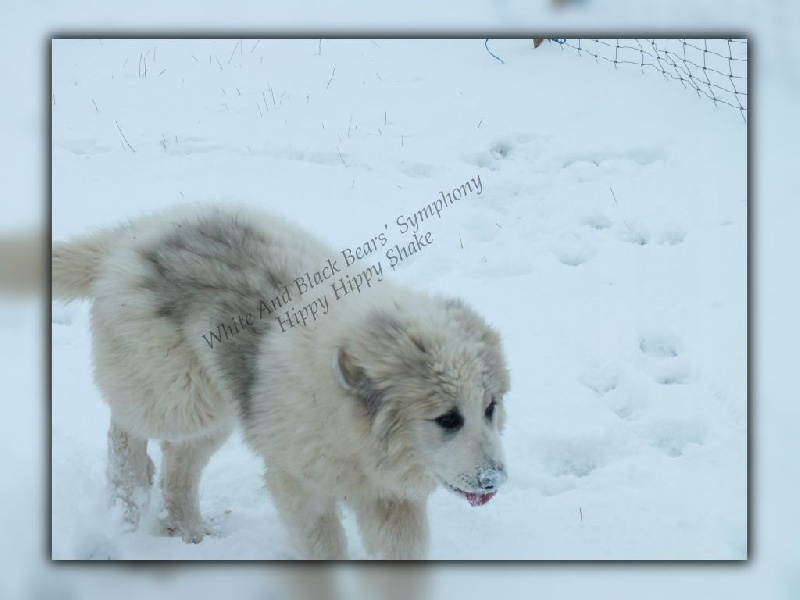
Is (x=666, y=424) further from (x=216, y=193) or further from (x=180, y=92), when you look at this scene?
(x=180, y=92)

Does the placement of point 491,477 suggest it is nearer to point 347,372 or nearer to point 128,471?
point 347,372

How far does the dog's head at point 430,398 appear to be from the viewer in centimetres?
270

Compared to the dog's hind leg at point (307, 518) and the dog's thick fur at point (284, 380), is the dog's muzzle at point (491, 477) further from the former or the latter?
the dog's hind leg at point (307, 518)

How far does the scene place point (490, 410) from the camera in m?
2.78

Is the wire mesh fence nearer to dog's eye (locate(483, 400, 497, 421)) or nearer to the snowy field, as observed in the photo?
the snowy field

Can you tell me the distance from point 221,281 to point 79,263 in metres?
0.56

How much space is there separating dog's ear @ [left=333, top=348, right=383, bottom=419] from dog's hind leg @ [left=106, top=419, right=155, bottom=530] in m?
0.92

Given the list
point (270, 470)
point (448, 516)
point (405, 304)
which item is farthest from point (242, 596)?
point (405, 304)

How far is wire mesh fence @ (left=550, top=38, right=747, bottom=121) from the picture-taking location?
3246 mm

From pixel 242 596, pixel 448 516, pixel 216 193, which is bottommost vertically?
pixel 242 596

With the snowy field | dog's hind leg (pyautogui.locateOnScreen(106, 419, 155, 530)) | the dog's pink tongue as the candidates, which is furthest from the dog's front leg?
dog's hind leg (pyautogui.locateOnScreen(106, 419, 155, 530))

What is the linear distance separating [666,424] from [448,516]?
82 cm

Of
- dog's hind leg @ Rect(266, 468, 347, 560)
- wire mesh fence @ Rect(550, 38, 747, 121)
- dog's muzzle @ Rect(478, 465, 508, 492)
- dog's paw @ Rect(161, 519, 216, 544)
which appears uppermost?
wire mesh fence @ Rect(550, 38, 747, 121)

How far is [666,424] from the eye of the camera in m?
3.21
